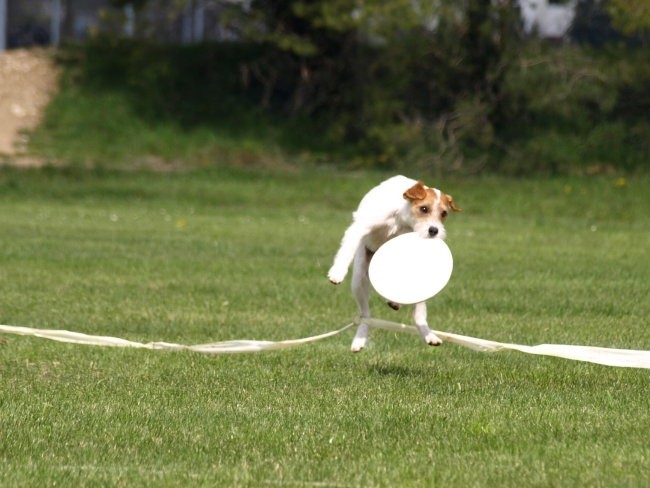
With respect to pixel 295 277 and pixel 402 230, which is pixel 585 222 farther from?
pixel 402 230

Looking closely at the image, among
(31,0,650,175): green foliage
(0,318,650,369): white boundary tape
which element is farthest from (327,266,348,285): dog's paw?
(31,0,650,175): green foliage

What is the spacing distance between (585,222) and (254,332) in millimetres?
13117

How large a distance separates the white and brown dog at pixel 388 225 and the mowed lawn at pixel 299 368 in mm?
431

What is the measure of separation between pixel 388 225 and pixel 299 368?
1143mm

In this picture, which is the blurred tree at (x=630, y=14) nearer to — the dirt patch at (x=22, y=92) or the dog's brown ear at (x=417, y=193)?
the dirt patch at (x=22, y=92)

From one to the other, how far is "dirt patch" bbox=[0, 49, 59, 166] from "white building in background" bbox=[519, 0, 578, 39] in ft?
38.5

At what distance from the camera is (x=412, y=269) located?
8625mm

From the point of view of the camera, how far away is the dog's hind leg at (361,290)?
31.1 feet

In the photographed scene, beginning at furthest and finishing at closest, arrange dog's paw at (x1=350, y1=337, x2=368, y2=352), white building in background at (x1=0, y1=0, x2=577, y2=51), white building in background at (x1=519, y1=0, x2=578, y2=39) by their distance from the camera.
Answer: white building in background at (x1=0, y1=0, x2=577, y2=51), white building in background at (x1=519, y1=0, x2=578, y2=39), dog's paw at (x1=350, y1=337, x2=368, y2=352)

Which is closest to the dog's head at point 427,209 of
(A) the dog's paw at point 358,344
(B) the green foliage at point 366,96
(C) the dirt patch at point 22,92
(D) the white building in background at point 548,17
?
(A) the dog's paw at point 358,344

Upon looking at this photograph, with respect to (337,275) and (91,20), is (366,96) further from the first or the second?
(337,275)

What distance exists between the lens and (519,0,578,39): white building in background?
31.0 meters

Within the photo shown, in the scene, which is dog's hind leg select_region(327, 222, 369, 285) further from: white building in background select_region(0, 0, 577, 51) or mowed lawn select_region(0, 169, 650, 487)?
white building in background select_region(0, 0, 577, 51)

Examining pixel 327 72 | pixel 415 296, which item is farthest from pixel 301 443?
pixel 327 72
